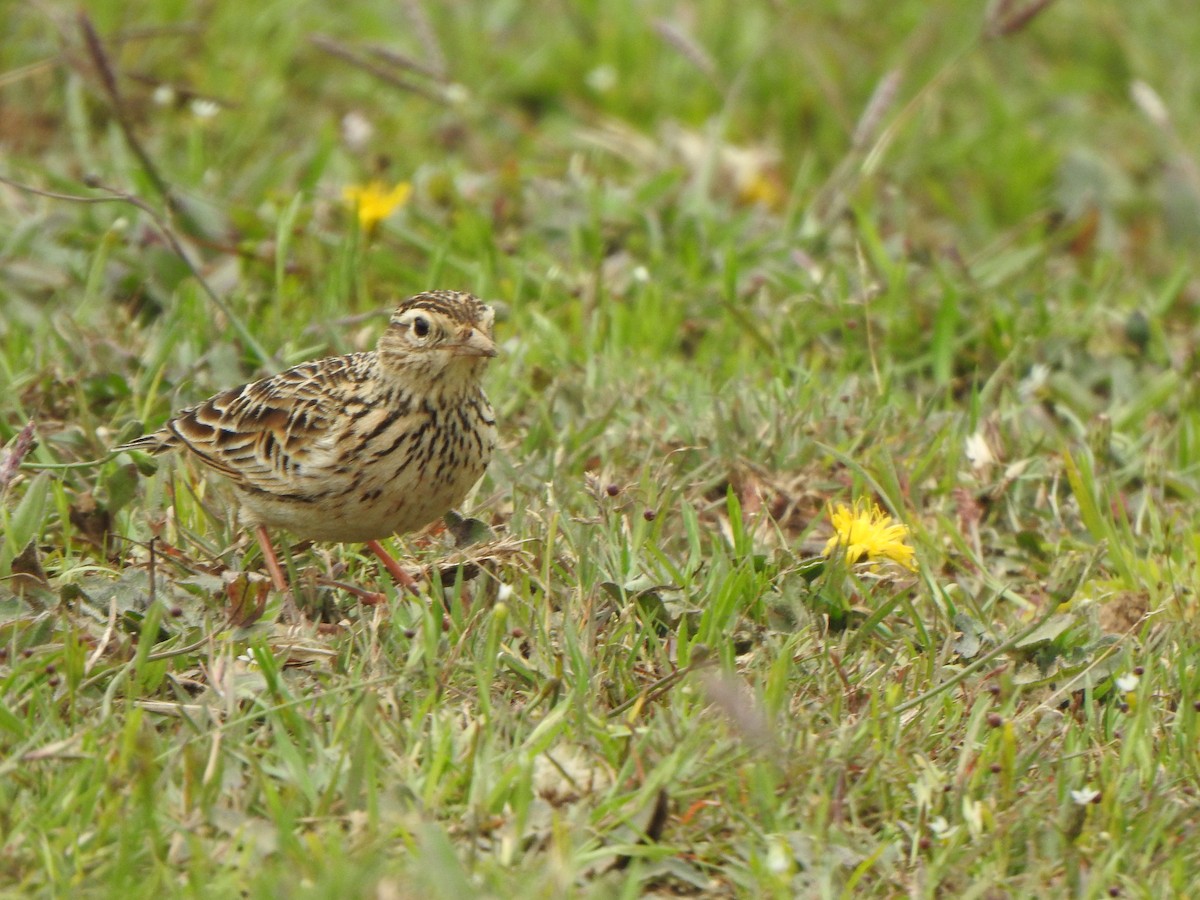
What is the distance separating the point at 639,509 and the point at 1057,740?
1432 millimetres

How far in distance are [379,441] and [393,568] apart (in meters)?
0.39

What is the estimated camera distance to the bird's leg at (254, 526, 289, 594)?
514 cm

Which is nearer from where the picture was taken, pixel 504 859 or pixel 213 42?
pixel 504 859

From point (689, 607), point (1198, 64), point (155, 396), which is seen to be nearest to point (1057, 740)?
point (689, 607)

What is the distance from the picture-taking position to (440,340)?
5223mm

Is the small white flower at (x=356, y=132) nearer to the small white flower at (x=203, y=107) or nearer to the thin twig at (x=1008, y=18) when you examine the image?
the small white flower at (x=203, y=107)

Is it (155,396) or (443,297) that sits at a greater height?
(443,297)

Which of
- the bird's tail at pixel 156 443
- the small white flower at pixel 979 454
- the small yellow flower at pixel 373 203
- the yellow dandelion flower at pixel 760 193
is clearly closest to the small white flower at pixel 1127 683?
the small white flower at pixel 979 454

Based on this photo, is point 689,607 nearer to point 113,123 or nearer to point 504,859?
point 504,859

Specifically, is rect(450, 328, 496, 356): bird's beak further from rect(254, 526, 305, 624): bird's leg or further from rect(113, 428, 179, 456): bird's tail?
rect(113, 428, 179, 456): bird's tail

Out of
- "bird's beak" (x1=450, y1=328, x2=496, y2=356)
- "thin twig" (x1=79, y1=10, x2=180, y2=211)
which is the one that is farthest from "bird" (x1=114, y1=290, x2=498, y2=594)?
"thin twig" (x1=79, y1=10, x2=180, y2=211)

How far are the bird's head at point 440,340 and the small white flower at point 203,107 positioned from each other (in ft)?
8.67

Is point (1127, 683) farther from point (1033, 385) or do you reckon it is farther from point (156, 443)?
point (156, 443)

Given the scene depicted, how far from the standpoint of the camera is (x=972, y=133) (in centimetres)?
967
